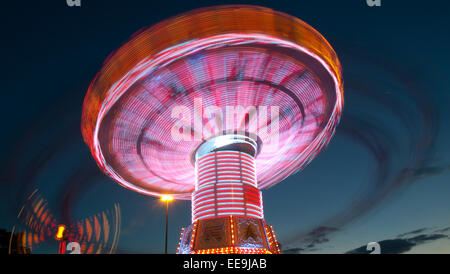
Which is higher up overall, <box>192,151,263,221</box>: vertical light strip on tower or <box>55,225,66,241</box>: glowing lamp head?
<box>192,151,263,221</box>: vertical light strip on tower

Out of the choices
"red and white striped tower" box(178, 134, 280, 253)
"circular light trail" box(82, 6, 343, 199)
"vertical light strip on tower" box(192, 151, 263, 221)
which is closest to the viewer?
"circular light trail" box(82, 6, 343, 199)

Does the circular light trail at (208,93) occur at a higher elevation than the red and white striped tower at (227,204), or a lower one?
higher

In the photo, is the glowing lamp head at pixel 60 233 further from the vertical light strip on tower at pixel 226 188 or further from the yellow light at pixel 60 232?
the vertical light strip on tower at pixel 226 188

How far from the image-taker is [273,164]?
33.8 m

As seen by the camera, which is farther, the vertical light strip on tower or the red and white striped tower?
the vertical light strip on tower

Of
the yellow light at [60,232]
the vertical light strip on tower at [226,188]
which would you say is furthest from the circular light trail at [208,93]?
the yellow light at [60,232]

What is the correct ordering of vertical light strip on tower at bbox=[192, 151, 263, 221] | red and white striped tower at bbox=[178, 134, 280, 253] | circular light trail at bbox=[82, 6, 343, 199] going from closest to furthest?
circular light trail at bbox=[82, 6, 343, 199] → red and white striped tower at bbox=[178, 134, 280, 253] → vertical light strip on tower at bbox=[192, 151, 263, 221]

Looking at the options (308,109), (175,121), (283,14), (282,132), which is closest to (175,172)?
(175,121)

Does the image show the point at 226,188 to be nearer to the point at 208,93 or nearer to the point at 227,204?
the point at 227,204

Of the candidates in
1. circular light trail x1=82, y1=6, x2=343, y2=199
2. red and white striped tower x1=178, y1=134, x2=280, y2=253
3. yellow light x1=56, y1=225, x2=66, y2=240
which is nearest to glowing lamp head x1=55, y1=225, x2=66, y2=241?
yellow light x1=56, y1=225, x2=66, y2=240

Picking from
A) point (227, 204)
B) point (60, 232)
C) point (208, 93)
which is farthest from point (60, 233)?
point (227, 204)

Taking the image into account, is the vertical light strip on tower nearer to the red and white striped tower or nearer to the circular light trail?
the red and white striped tower
